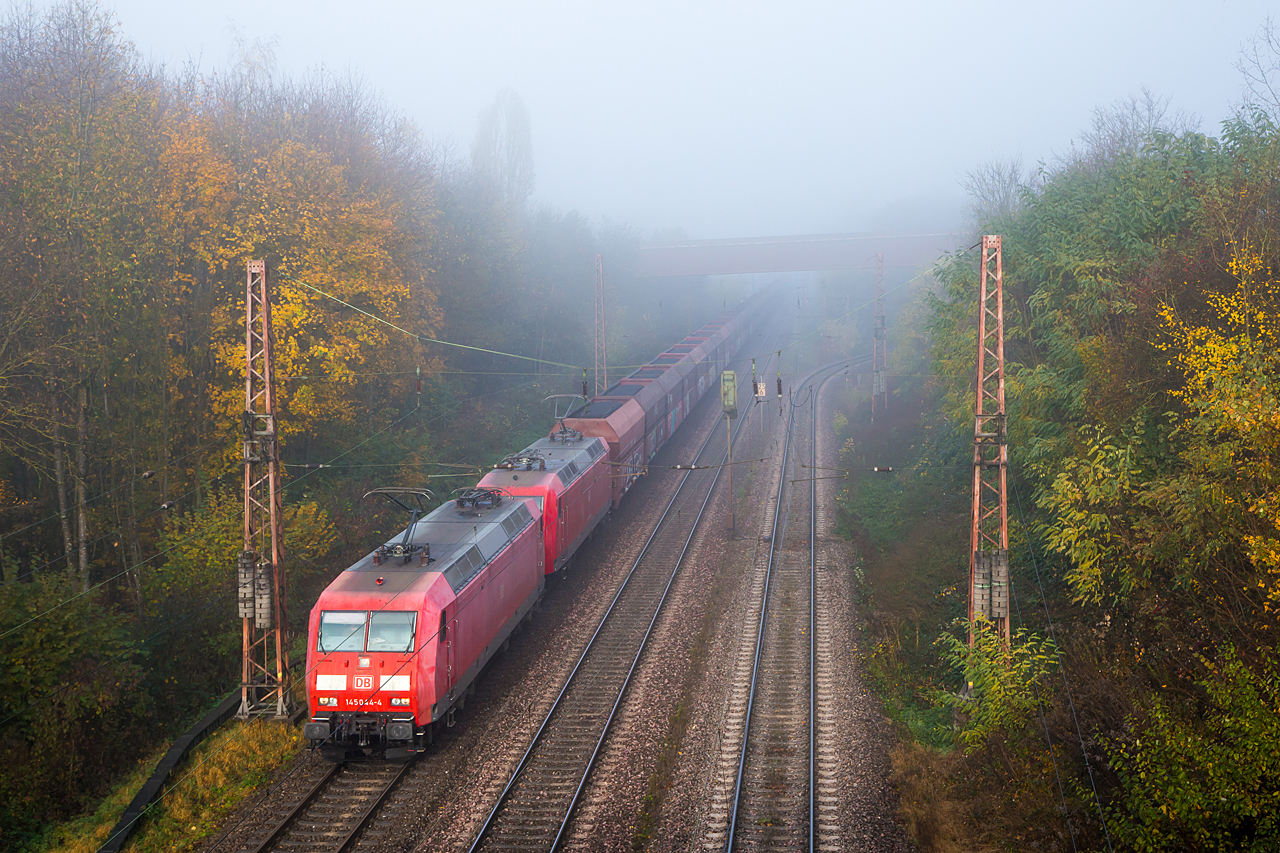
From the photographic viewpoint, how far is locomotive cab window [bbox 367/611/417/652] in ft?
46.6

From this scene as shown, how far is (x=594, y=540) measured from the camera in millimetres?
27891

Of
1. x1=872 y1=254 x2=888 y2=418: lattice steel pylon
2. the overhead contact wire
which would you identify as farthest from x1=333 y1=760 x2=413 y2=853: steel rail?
x1=872 y1=254 x2=888 y2=418: lattice steel pylon

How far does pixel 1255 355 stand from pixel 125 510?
2487 centimetres

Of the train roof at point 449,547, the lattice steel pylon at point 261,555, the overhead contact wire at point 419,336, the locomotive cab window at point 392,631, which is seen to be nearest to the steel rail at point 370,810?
the locomotive cab window at point 392,631

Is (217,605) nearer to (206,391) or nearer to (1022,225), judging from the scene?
(206,391)

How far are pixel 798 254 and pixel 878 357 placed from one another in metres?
19.3

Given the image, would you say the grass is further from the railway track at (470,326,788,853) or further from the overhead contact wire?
the overhead contact wire

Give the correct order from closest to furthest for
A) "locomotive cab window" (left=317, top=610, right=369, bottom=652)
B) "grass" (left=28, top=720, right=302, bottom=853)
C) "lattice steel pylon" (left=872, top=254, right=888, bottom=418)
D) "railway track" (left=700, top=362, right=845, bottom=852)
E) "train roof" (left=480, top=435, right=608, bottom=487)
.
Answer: "grass" (left=28, top=720, right=302, bottom=853) → "railway track" (left=700, top=362, right=845, bottom=852) → "locomotive cab window" (left=317, top=610, right=369, bottom=652) → "train roof" (left=480, top=435, right=608, bottom=487) → "lattice steel pylon" (left=872, top=254, right=888, bottom=418)

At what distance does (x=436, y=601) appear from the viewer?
14.5 m

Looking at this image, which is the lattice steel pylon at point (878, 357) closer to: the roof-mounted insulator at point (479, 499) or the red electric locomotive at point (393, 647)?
the roof-mounted insulator at point (479, 499)

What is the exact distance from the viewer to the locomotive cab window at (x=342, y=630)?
14359mm

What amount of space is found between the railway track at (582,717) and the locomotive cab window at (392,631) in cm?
298

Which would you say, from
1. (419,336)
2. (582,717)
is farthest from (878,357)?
(582,717)

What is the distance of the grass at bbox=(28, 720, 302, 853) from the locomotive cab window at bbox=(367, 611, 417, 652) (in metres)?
3.10
